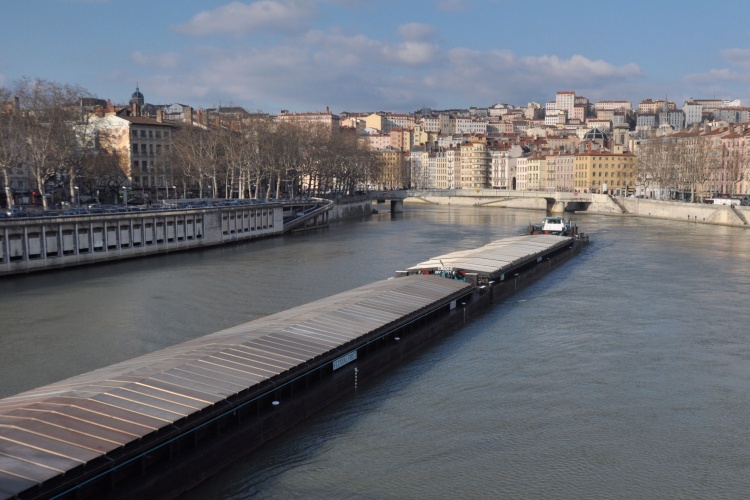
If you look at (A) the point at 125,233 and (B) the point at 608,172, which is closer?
(A) the point at 125,233

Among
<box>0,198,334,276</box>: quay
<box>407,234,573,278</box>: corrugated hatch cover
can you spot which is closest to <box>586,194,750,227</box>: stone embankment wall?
<box>407,234,573,278</box>: corrugated hatch cover

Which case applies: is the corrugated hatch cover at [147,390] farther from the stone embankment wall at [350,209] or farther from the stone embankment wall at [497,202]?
the stone embankment wall at [497,202]

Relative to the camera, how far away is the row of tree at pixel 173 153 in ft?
147

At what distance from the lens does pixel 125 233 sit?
1599 inches

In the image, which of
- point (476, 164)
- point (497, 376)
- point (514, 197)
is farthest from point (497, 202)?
point (497, 376)

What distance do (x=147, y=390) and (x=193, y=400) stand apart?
30.8 inches

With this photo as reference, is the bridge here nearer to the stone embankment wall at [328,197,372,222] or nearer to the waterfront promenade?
the waterfront promenade

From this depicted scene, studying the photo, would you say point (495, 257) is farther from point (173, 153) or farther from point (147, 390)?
point (173, 153)

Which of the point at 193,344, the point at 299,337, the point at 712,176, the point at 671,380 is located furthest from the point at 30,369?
the point at 712,176

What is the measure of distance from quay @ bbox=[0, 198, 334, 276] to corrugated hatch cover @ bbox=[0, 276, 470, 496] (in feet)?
65.8

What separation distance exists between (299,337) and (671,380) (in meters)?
8.62

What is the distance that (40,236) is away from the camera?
1382 inches

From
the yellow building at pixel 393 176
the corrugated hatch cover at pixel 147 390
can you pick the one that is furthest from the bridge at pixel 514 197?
the corrugated hatch cover at pixel 147 390

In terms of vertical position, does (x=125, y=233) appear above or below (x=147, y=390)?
above
